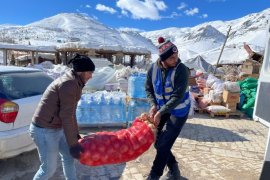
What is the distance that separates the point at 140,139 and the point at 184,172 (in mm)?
1603

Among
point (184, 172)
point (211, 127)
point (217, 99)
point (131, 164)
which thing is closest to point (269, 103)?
point (184, 172)

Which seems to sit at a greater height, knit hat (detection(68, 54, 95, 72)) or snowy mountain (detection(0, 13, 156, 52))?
snowy mountain (detection(0, 13, 156, 52))

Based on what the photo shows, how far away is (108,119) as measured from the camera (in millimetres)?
6875

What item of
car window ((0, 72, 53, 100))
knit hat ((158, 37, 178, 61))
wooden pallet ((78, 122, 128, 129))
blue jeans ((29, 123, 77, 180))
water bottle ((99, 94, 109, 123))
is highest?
knit hat ((158, 37, 178, 61))

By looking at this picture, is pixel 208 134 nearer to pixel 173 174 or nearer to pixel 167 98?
pixel 173 174

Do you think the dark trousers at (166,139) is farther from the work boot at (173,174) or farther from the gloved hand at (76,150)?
the gloved hand at (76,150)

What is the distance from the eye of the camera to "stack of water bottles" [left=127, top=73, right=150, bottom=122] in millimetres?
6668

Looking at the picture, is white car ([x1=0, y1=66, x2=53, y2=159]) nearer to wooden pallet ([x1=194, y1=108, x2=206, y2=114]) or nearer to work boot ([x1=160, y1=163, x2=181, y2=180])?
work boot ([x1=160, y1=163, x2=181, y2=180])

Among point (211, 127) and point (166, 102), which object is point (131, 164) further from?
point (211, 127)

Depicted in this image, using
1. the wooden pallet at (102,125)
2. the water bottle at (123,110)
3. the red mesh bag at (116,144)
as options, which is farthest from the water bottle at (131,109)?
the red mesh bag at (116,144)

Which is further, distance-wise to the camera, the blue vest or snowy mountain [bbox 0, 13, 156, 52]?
snowy mountain [bbox 0, 13, 156, 52]

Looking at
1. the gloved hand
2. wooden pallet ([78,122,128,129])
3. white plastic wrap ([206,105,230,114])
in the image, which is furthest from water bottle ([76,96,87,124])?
white plastic wrap ([206,105,230,114])

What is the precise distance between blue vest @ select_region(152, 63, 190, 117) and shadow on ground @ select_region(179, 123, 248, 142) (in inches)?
114

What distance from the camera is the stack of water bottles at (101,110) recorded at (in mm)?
6723
